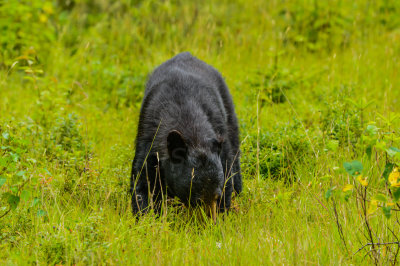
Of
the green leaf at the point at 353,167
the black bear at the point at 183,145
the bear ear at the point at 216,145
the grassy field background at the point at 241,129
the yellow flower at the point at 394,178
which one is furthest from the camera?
the bear ear at the point at 216,145

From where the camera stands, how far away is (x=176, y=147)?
13.8ft

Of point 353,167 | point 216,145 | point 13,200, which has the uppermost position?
point 353,167

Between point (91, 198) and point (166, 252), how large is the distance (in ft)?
4.03

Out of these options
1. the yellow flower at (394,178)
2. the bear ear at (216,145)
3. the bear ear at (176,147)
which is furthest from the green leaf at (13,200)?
the yellow flower at (394,178)

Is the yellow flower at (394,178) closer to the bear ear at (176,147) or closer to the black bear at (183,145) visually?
the black bear at (183,145)

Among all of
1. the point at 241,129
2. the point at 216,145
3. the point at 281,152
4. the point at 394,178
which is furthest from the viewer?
the point at 241,129

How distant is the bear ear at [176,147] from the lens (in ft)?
13.6

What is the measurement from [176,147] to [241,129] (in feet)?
6.95

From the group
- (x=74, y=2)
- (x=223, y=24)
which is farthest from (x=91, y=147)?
(x=74, y=2)

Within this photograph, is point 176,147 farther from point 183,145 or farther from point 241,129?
point 241,129

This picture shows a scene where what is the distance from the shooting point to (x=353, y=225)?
3881mm

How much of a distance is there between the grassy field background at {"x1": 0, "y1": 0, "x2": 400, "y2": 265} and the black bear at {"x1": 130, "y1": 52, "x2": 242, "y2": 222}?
0.24 meters

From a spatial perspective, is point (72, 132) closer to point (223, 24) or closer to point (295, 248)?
point (295, 248)

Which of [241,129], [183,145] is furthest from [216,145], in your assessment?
[241,129]
